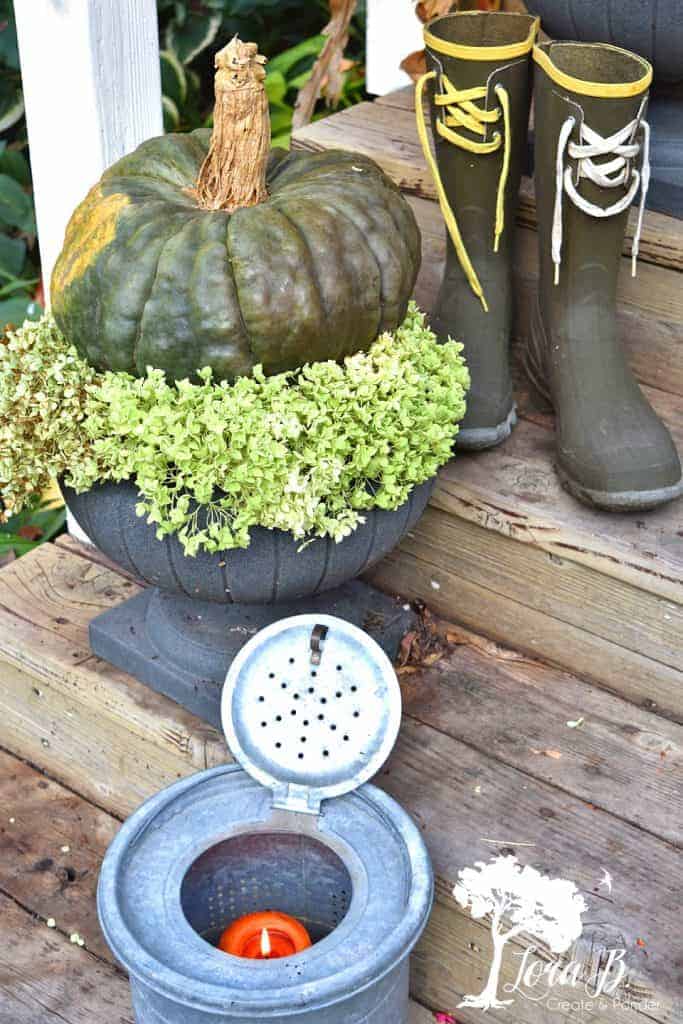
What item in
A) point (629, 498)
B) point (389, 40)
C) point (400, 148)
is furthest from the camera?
point (389, 40)

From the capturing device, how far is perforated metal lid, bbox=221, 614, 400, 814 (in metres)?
1.49

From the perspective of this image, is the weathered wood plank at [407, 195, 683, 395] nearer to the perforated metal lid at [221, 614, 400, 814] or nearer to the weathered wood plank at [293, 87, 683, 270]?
the weathered wood plank at [293, 87, 683, 270]

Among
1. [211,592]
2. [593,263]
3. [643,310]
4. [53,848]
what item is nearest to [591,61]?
[593,263]

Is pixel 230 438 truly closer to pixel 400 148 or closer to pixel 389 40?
pixel 400 148

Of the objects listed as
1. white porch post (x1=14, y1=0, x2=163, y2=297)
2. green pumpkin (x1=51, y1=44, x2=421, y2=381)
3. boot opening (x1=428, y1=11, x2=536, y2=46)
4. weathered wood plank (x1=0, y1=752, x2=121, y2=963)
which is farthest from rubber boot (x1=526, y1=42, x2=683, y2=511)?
weathered wood plank (x1=0, y1=752, x2=121, y2=963)

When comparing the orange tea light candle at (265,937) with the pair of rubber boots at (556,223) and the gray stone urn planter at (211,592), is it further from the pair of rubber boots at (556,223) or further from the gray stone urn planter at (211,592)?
the pair of rubber boots at (556,223)

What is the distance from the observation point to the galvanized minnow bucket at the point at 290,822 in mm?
1386

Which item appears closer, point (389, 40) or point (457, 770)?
point (457, 770)

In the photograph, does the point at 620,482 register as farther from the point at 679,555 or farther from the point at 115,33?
the point at 115,33

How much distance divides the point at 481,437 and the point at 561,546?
22cm

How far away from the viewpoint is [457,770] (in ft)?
5.29

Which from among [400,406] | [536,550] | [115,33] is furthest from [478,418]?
[115,33]

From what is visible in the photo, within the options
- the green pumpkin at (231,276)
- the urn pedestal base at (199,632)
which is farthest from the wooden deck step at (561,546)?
the green pumpkin at (231,276)

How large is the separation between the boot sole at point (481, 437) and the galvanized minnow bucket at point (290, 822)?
0.45 meters
